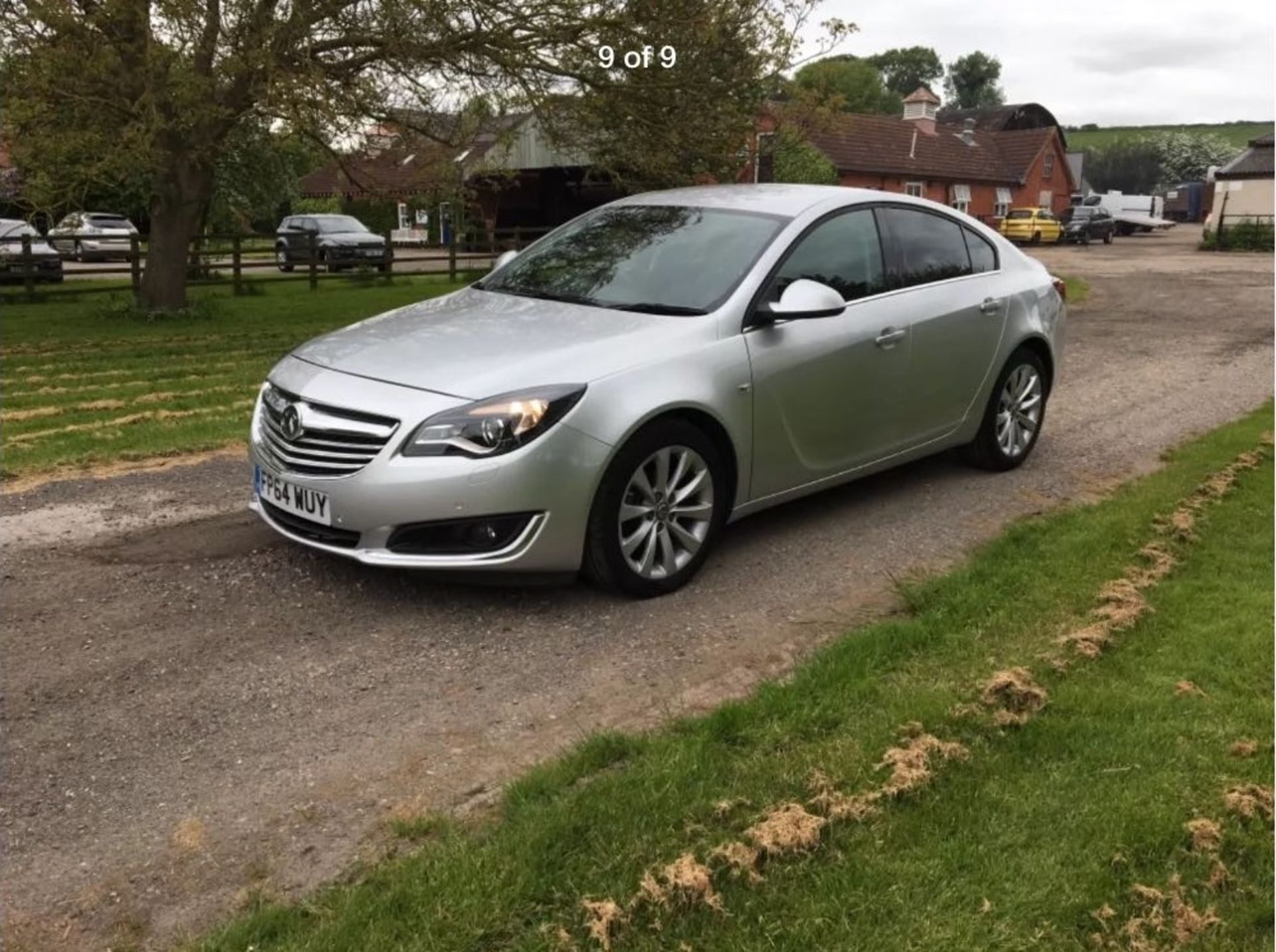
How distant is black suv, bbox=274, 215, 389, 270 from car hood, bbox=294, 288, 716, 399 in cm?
1881

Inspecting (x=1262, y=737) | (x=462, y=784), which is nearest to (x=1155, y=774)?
(x=1262, y=737)

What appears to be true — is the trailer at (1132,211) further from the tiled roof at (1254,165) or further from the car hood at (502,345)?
the car hood at (502,345)

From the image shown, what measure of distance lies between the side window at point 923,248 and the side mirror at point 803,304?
0.98 meters

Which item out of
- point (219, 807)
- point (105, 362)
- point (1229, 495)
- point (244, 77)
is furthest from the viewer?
point (244, 77)

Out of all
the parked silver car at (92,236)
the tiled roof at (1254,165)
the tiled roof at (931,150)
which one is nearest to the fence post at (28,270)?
the parked silver car at (92,236)

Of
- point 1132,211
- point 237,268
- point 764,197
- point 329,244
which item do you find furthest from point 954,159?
point 764,197

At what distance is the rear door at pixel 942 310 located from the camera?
5.77 metres

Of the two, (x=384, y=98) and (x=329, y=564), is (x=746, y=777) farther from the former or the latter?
(x=384, y=98)

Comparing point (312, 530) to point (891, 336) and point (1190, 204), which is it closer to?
point (891, 336)

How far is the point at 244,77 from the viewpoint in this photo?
41.7 feet

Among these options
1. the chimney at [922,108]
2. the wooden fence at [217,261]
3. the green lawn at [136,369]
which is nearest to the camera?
the green lawn at [136,369]

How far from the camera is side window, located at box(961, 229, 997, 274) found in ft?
21.0

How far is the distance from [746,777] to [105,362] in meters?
10.6

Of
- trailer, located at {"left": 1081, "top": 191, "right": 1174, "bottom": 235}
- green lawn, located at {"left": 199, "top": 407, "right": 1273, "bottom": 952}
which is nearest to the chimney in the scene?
trailer, located at {"left": 1081, "top": 191, "right": 1174, "bottom": 235}
